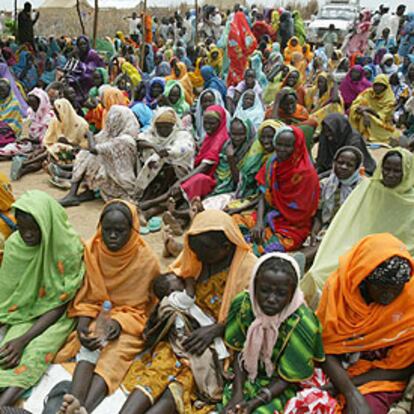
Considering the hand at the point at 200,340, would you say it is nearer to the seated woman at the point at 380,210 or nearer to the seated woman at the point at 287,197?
the seated woman at the point at 380,210

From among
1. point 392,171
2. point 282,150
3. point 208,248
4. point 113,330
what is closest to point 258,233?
point 282,150

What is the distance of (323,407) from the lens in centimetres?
239

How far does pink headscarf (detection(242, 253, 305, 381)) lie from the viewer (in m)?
2.48

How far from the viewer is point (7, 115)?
311 inches

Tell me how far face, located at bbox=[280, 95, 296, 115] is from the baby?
12.7 feet

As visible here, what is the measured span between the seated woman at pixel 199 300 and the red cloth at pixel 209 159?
2500mm

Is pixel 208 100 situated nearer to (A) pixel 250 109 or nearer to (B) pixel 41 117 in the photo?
(A) pixel 250 109

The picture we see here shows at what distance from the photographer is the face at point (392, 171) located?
360 centimetres

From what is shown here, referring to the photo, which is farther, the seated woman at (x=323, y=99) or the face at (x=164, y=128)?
the seated woman at (x=323, y=99)

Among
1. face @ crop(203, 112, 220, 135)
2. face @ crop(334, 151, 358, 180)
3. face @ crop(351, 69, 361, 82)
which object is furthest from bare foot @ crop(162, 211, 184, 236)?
face @ crop(351, 69, 361, 82)

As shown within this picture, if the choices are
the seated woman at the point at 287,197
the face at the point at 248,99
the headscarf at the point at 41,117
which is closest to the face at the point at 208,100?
the face at the point at 248,99

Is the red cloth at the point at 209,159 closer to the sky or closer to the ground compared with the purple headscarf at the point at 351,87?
closer to the ground

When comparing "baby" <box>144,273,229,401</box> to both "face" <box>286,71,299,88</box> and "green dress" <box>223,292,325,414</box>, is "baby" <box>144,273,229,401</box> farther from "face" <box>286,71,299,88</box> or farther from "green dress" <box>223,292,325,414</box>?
"face" <box>286,71,299,88</box>

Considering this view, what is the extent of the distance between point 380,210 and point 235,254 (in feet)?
4.62
